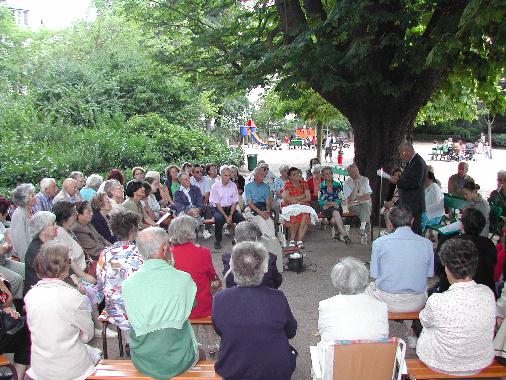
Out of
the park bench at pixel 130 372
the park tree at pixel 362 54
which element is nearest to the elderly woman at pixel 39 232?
the park bench at pixel 130 372

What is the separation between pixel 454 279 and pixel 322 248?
17.5 ft

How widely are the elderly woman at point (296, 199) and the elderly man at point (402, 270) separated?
3.94 m

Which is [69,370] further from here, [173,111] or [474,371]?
[173,111]

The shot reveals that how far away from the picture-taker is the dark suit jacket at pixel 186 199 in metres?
9.12

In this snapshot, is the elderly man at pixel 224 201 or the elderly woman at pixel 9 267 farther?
the elderly man at pixel 224 201

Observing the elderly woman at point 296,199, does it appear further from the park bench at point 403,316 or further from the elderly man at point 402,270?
the park bench at point 403,316

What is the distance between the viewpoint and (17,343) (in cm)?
377

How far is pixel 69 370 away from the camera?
3.31m

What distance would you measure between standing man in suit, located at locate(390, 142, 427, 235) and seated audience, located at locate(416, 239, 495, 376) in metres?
4.25

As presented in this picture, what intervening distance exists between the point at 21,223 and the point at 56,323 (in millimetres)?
2937

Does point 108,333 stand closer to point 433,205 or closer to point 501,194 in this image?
point 433,205

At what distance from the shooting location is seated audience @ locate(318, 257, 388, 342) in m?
3.12

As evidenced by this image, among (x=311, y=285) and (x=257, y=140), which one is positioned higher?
(x=257, y=140)

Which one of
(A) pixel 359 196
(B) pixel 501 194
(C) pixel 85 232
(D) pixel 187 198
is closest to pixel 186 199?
(D) pixel 187 198
